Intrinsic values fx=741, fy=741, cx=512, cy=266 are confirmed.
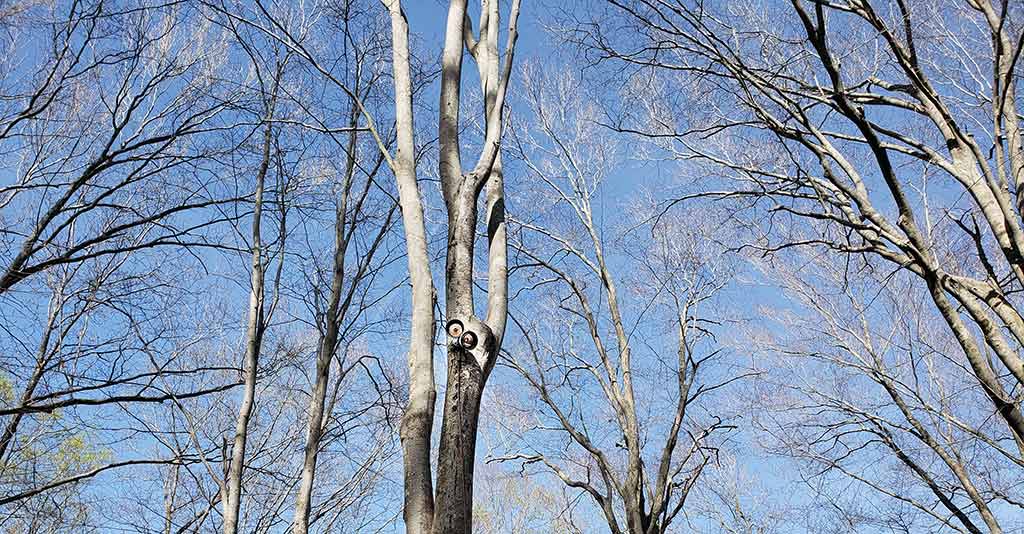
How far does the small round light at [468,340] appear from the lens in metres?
2.59

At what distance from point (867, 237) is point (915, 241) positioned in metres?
0.23

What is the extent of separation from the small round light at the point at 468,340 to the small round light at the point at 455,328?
0.02m

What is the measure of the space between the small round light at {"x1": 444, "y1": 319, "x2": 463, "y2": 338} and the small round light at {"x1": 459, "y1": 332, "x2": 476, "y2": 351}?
21 millimetres

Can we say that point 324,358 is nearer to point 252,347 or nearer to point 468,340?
point 252,347

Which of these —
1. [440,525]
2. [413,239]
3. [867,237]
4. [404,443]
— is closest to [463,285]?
[413,239]

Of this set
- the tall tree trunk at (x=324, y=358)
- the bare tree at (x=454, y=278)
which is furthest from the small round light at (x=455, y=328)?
the tall tree trunk at (x=324, y=358)

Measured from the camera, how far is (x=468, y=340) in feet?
8.51

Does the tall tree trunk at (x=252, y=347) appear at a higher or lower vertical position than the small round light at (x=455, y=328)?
higher

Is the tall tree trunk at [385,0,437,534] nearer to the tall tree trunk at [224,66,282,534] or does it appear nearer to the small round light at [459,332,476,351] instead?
the small round light at [459,332,476,351]

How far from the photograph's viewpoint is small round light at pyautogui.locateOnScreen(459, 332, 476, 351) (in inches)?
102

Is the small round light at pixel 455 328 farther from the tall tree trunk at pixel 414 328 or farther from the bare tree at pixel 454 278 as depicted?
the tall tree trunk at pixel 414 328

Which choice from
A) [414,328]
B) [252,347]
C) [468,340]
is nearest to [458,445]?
[468,340]

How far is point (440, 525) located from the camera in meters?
2.28

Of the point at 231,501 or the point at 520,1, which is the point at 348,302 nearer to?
the point at 231,501
